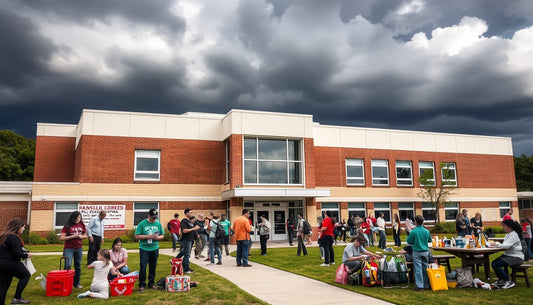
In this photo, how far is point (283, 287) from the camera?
31.9 ft

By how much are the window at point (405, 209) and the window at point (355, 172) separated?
364 cm

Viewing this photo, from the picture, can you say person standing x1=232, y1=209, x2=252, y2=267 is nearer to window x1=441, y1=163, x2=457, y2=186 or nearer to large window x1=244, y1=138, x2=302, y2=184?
large window x1=244, y1=138, x2=302, y2=184

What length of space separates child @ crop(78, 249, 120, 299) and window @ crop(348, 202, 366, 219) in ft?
72.5

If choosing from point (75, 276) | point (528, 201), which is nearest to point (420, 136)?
point (528, 201)

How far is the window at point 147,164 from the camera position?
24.7 meters

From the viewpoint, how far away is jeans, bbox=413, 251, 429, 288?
9156 millimetres

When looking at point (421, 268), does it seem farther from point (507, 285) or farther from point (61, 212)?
point (61, 212)

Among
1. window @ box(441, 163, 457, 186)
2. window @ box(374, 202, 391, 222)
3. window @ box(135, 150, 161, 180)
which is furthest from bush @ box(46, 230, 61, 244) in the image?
window @ box(441, 163, 457, 186)

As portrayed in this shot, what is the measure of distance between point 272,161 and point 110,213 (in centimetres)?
991

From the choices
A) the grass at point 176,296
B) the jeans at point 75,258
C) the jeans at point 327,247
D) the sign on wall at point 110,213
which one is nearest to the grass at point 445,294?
the jeans at point 327,247

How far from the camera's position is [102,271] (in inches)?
338

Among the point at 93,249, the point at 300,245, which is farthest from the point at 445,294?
the point at 93,249

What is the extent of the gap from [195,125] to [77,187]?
780 centimetres

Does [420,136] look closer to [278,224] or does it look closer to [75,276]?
[278,224]
